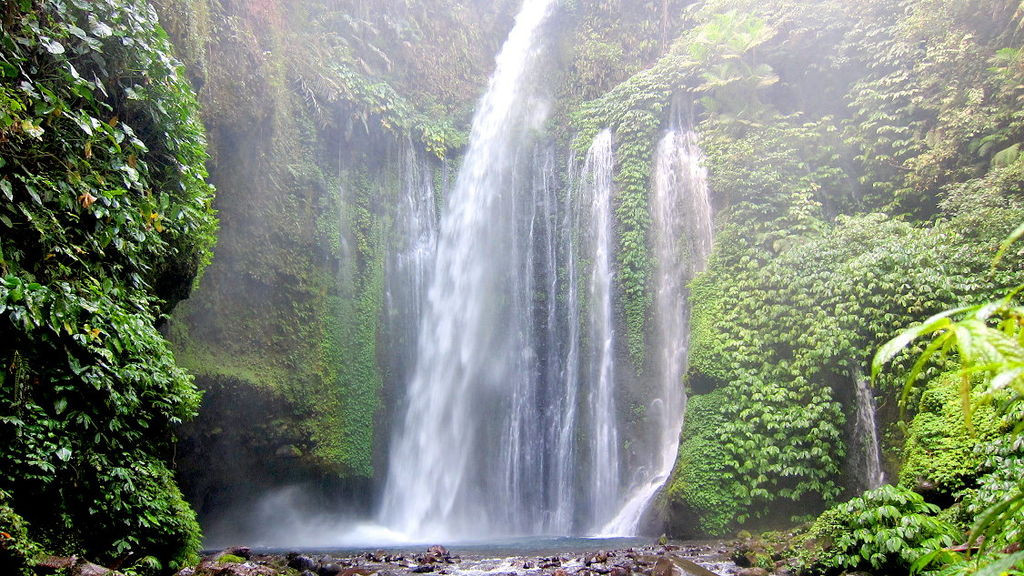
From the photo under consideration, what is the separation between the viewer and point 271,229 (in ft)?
42.0

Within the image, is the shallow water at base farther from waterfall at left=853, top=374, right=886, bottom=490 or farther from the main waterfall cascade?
waterfall at left=853, top=374, right=886, bottom=490

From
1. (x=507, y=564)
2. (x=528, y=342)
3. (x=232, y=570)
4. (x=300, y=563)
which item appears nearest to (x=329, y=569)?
(x=300, y=563)

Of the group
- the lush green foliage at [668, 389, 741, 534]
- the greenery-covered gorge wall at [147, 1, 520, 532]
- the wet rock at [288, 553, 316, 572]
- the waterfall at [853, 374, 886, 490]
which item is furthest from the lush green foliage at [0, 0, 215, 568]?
the waterfall at [853, 374, 886, 490]

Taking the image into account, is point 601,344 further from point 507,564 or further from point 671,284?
point 507,564

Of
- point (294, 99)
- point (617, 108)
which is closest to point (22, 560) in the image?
point (294, 99)

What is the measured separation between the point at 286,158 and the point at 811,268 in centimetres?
1098

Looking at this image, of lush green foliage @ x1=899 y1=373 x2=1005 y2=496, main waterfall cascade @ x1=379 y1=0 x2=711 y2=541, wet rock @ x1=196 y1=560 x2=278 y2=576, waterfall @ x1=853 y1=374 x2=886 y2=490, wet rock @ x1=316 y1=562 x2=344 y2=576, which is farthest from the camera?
main waterfall cascade @ x1=379 y1=0 x2=711 y2=541

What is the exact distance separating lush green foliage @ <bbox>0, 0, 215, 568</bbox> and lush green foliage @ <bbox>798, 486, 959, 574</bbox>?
19.1 ft

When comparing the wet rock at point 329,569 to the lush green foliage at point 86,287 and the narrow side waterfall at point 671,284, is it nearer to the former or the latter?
the lush green foliage at point 86,287

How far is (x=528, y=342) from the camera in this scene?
45.5 ft

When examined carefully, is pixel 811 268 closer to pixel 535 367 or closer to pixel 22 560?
pixel 535 367

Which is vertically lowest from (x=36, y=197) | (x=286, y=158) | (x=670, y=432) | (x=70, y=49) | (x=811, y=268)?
(x=670, y=432)

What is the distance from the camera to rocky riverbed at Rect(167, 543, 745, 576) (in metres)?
6.12

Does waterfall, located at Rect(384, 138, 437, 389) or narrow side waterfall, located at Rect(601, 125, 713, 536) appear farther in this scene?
waterfall, located at Rect(384, 138, 437, 389)
